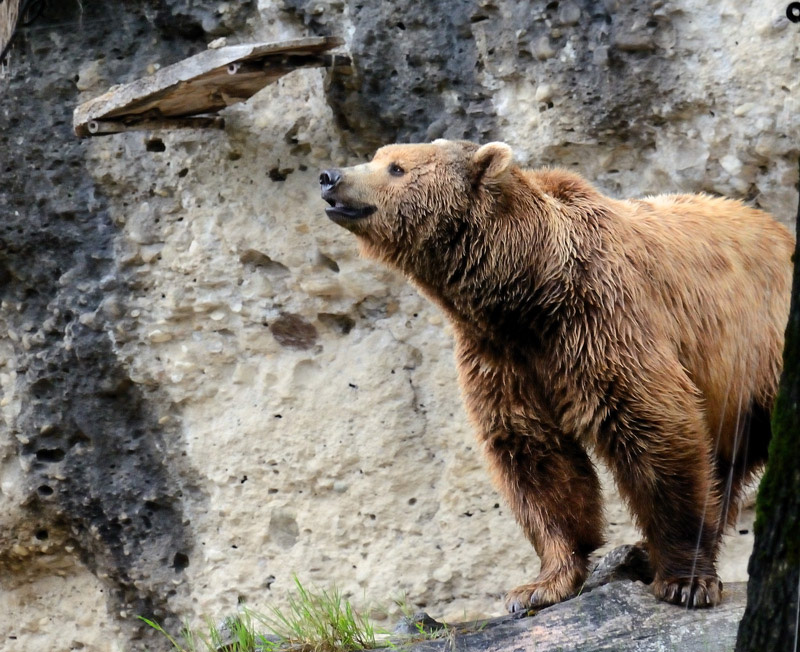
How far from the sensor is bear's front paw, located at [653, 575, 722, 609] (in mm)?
4125

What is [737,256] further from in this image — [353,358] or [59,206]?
[59,206]

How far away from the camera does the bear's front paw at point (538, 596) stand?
4.51 meters

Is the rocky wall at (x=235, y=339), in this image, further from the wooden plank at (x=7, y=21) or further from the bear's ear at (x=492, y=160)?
the bear's ear at (x=492, y=160)

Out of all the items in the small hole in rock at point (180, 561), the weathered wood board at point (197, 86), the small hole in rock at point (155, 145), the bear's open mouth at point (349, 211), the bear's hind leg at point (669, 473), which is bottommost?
the small hole in rock at point (180, 561)

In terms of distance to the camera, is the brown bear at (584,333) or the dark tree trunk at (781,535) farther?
the brown bear at (584,333)

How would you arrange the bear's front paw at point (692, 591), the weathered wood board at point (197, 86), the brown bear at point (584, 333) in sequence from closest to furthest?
the bear's front paw at point (692, 591)
the brown bear at point (584, 333)
the weathered wood board at point (197, 86)

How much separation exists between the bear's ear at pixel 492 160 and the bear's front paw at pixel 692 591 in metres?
1.76

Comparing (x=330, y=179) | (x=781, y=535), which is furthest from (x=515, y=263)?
(x=781, y=535)

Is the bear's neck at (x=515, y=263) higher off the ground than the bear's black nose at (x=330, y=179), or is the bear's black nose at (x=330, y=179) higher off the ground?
the bear's black nose at (x=330, y=179)

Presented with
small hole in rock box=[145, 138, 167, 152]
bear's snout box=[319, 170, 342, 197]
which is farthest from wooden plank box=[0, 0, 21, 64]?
bear's snout box=[319, 170, 342, 197]

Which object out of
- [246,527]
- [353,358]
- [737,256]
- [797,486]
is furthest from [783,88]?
[246,527]

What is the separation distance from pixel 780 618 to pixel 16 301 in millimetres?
5047

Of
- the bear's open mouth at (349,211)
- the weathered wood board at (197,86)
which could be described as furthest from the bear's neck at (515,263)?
the weathered wood board at (197,86)

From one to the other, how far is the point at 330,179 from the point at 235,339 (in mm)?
2146
